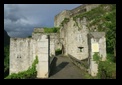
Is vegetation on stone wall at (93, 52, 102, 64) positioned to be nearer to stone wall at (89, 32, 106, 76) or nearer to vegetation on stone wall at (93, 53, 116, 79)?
vegetation on stone wall at (93, 53, 116, 79)

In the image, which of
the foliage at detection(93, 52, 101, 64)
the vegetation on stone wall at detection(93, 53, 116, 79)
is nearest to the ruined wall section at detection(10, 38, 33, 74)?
the foliage at detection(93, 52, 101, 64)

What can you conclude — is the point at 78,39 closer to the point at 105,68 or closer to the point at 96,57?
the point at 96,57

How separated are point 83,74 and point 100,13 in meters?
16.6

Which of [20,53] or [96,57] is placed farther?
[20,53]

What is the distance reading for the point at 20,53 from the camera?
2420 centimetres

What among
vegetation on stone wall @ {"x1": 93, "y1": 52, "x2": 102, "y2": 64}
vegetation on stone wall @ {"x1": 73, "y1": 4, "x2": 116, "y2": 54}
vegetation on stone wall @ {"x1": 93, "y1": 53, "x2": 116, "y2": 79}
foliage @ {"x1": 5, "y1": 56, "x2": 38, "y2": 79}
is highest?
vegetation on stone wall @ {"x1": 73, "y1": 4, "x2": 116, "y2": 54}

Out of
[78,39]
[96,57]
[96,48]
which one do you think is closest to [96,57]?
[96,57]

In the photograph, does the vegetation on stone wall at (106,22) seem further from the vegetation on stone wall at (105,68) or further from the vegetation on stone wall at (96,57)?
the vegetation on stone wall at (105,68)

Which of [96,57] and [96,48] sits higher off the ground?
[96,48]

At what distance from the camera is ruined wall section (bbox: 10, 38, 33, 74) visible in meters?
24.0

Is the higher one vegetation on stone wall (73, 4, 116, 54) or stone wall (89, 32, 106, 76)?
vegetation on stone wall (73, 4, 116, 54)

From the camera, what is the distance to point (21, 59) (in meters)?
24.1

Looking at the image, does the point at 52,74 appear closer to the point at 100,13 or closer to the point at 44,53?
the point at 44,53

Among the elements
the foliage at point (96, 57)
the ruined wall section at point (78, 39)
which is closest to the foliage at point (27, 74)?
the foliage at point (96, 57)
